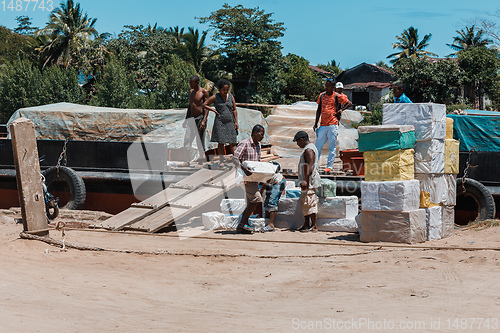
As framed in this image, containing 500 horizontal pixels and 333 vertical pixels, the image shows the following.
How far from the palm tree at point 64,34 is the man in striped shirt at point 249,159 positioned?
29.7m

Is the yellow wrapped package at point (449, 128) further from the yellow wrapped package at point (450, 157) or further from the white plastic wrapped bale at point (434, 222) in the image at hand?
the white plastic wrapped bale at point (434, 222)

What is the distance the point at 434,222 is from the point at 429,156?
908 mm

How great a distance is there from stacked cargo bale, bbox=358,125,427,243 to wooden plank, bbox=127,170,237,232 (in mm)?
2668

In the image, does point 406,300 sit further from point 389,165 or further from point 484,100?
point 484,100

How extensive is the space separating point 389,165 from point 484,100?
27413mm

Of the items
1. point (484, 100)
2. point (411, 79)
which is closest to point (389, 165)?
point (411, 79)

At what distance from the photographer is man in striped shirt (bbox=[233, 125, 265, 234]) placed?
8.08 m

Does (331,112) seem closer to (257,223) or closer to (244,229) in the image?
(257,223)

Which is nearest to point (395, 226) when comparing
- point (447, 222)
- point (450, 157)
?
point (447, 222)

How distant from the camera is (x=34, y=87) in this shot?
3022cm

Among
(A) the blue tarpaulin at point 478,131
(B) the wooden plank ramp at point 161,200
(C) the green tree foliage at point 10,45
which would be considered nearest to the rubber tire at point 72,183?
(B) the wooden plank ramp at point 161,200

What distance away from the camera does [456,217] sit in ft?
29.6

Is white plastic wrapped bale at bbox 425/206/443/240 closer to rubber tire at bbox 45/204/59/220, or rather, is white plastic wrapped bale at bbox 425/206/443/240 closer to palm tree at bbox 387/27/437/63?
rubber tire at bbox 45/204/59/220

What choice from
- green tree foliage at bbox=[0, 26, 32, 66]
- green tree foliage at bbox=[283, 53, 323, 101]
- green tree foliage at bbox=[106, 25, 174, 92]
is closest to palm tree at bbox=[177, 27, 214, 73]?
green tree foliage at bbox=[106, 25, 174, 92]
